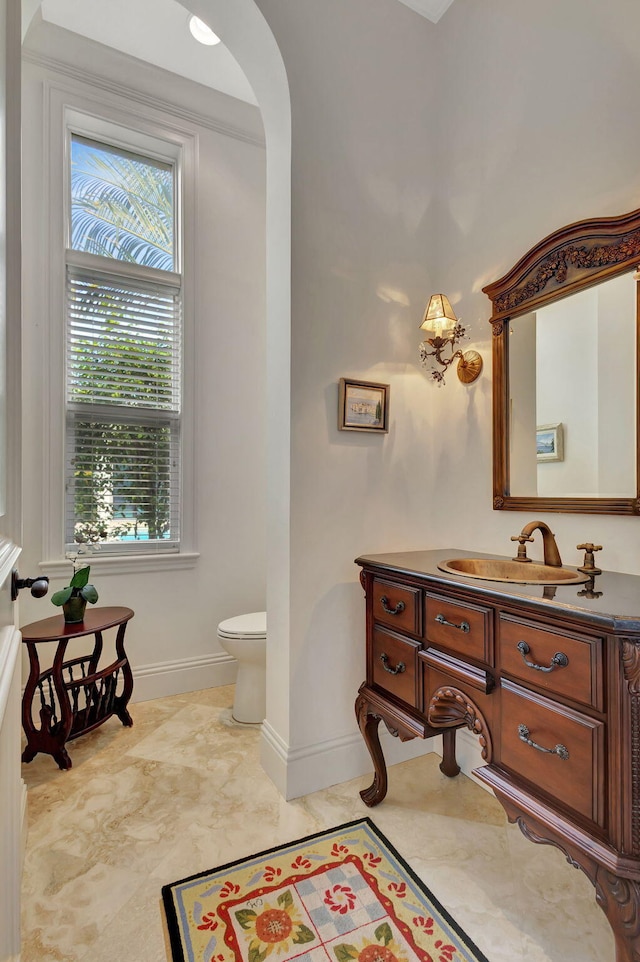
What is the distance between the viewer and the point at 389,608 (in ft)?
5.43

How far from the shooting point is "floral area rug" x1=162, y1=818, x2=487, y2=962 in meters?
1.18

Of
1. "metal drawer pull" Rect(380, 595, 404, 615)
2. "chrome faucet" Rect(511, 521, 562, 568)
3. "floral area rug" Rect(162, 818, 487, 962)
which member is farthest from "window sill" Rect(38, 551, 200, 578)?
"chrome faucet" Rect(511, 521, 562, 568)

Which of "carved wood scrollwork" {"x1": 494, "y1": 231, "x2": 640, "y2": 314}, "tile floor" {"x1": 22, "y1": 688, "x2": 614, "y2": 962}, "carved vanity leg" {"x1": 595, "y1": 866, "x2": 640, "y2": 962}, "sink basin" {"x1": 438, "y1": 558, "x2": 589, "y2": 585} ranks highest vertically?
"carved wood scrollwork" {"x1": 494, "y1": 231, "x2": 640, "y2": 314}

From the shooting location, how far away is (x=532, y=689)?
113 centimetres

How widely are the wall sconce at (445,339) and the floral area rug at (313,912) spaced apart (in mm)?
1791

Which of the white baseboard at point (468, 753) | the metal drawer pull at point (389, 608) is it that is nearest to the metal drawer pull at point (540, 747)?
the metal drawer pull at point (389, 608)

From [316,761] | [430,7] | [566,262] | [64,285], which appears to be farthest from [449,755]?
[430,7]

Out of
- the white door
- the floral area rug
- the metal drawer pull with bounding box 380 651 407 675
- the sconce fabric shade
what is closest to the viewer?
the white door

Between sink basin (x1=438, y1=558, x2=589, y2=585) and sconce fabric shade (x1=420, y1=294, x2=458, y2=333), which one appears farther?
sconce fabric shade (x1=420, y1=294, x2=458, y2=333)

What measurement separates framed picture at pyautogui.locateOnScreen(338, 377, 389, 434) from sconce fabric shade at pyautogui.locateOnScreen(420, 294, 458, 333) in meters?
0.30

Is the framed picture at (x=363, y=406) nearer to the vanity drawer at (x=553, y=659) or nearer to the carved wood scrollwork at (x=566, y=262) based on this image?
the carved wood scrollwork at (x=566, y=262)

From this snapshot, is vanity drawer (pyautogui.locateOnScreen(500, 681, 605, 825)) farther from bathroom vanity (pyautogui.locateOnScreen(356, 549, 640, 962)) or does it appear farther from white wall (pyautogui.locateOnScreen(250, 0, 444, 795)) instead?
white wall (pyautogui.locateOnScreen(250, 0, 444, 795))

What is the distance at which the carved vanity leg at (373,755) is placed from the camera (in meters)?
1.74

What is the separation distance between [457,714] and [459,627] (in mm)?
316
